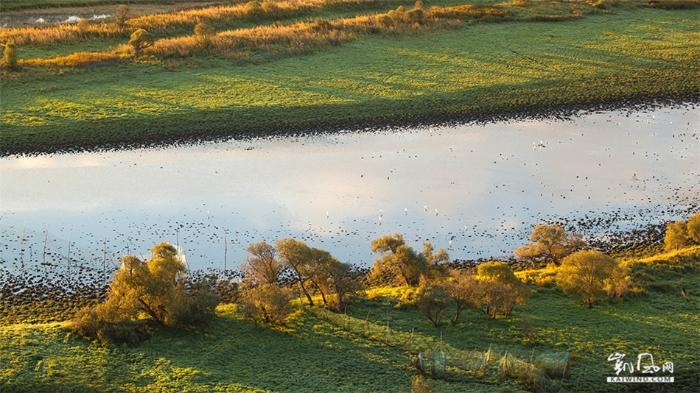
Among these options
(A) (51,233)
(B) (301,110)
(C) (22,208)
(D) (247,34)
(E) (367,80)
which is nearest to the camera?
(A) (51,233)

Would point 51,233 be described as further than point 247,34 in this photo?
No

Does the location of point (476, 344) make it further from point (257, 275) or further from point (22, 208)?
point (22, 208)

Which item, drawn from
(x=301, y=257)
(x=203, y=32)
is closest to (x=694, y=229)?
(x=301, y=257)

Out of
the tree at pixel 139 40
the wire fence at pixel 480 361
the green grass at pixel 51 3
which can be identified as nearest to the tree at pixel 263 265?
the wire fence at pixel 480 361

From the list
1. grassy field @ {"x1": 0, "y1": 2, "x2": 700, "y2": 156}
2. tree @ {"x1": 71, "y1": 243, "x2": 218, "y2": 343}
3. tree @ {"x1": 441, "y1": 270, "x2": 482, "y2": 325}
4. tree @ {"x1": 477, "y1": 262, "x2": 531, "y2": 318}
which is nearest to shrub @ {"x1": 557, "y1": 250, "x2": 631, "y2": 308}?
tree @ {"x1": 477, "y1": 262, "x2": 531, "y2": 318}

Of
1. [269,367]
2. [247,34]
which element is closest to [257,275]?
[269,367]

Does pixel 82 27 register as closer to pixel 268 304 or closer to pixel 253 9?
pixel 253 9
